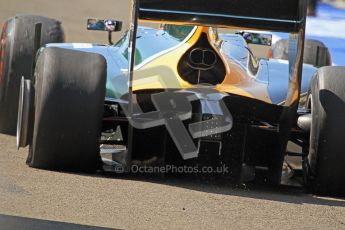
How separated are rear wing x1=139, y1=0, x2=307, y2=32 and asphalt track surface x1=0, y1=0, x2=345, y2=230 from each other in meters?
1.22

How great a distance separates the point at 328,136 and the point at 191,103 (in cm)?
105

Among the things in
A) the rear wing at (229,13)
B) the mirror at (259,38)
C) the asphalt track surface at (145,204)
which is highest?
the rear wing at (229,13)

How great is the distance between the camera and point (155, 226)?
18.7 feet

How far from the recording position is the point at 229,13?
22.8ft

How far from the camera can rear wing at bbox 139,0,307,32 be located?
22.7 ft

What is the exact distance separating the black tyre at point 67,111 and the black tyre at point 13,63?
6.21ft

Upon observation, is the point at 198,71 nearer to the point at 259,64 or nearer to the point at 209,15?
the point at 209,15

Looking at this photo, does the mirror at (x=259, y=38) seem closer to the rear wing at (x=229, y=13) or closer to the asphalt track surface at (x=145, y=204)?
the asphalt track surface at (x=145, y=204)

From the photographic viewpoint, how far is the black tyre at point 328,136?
698 cm

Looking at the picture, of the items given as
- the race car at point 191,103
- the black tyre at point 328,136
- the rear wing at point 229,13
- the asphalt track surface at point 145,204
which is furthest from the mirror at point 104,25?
the black tyre at point 328,136

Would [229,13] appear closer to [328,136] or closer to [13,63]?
[328,136]

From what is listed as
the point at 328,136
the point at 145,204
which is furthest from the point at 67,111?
the point at 328,136

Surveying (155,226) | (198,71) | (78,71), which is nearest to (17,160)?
(78,71)

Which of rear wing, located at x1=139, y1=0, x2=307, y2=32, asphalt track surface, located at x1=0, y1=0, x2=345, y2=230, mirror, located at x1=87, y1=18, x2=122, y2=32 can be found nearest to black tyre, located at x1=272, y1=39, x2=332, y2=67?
mirror, located at x1=87, y1=18, x2=122, y2=32
